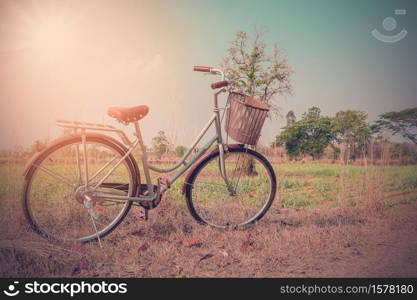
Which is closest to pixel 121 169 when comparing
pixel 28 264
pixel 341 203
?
pixel 28 264

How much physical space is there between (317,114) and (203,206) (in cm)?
5676

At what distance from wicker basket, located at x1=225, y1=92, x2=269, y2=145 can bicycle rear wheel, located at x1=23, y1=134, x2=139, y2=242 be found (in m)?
1.15

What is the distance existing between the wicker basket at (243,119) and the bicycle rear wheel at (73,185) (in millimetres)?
1151

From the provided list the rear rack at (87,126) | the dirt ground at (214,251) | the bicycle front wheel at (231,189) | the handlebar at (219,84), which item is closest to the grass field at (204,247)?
the dirt ground at (214,251)

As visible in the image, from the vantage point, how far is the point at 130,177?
338 cm

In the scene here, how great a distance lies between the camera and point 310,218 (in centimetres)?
455

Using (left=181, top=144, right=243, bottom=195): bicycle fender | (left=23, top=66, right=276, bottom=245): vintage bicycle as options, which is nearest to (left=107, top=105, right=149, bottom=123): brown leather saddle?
(left=23, top=66, right=276, bottom=245): vintage bicycle

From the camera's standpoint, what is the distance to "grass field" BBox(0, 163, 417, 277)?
8.96 feet

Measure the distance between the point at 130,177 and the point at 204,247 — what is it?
3.50ft

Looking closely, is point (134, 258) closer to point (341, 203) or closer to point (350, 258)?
point (350, 258)

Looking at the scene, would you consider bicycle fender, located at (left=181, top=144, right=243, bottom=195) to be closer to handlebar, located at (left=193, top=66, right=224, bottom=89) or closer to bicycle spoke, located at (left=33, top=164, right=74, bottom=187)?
handlebar, located at (left=193, top=66, right=224, bottom=89)

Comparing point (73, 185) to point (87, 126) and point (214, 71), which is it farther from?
point (214, 71)

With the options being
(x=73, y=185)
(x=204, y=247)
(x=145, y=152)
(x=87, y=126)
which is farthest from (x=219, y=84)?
(x=73, y=185)

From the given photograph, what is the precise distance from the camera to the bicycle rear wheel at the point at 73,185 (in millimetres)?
3082
